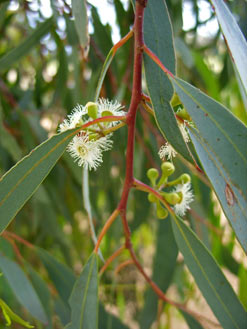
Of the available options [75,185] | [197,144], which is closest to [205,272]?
[197,144]

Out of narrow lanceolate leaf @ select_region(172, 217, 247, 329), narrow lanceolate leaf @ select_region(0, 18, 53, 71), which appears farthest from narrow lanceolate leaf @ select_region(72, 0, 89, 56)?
narrow lanceolate leaf @ select_region(0, 18, 53, 71)

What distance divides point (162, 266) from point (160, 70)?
71cm

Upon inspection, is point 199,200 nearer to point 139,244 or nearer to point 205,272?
point 205,272

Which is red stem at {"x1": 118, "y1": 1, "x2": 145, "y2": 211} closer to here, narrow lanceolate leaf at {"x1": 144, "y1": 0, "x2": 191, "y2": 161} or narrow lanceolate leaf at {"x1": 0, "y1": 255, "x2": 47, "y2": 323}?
narrow lanceolate leaf at {"x1": 144, "y1": 0, "x2": 191, "y2": 161}

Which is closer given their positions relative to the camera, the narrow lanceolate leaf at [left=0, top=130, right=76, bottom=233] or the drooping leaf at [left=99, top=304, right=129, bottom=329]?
the narrow lanceolate leaf at [left=0, top=130, right=76, bottom=233]

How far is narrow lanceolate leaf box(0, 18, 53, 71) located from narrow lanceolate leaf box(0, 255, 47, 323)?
596 mm

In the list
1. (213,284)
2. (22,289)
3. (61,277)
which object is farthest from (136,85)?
(61,277)

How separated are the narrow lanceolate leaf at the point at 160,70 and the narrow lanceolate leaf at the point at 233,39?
110 mm

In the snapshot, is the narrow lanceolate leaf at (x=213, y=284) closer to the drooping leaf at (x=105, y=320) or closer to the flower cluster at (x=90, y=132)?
the flower cluster at (x=90, y=132)

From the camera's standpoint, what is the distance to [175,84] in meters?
0.64

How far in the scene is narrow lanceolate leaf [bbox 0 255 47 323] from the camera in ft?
3.61

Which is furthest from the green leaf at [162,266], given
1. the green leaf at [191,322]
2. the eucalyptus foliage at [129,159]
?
the green leaf at [191,322]

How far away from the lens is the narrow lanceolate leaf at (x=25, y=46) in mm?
1328

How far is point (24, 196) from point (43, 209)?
1176 mm
